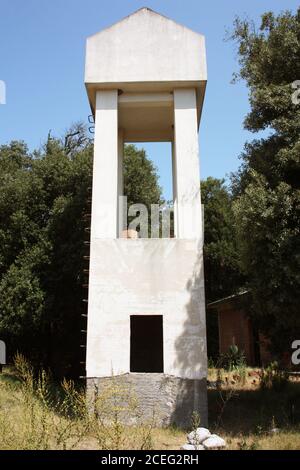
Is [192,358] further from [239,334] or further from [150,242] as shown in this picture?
[239,334]

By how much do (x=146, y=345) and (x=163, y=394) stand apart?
4.15 metres

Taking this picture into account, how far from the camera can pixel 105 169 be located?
1227 cm

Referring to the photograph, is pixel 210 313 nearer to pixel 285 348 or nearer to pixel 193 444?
pixel 285 348

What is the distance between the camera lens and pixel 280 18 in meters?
12.2

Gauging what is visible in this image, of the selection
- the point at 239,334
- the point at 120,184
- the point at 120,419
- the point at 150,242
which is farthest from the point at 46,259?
the point at 239,334

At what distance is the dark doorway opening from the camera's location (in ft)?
47.2

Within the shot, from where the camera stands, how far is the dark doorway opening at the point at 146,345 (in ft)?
47.2

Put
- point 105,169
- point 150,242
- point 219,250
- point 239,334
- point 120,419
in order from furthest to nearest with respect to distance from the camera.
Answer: point 219,250 < point 239,334 < point 105,169 < point 150,242 < point 120,419

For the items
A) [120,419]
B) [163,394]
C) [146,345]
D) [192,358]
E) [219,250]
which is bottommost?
[120,419]

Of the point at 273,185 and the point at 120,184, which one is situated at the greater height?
the point at 120,184

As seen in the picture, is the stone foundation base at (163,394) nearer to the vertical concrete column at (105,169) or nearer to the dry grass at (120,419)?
the dry grass at (120,419)

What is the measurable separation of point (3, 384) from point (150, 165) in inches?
515

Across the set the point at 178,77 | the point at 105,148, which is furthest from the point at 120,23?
the point at 105,148

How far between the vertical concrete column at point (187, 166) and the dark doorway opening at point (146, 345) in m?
4.03
